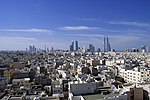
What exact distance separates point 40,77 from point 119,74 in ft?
22.9

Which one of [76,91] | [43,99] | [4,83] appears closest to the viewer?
[76,91]

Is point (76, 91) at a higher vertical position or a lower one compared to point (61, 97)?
higher

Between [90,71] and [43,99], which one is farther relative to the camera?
[90,71]

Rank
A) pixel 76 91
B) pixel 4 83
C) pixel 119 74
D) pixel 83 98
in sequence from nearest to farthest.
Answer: pixel 83 98 < pixel 76 91 < pixel 4 83 < pixel 119 74

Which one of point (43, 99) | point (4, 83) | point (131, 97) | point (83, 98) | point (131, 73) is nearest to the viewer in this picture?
point (83, 98)

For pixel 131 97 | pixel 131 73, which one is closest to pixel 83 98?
pixel 131 97

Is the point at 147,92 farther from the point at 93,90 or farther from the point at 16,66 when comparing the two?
the point at 16,66

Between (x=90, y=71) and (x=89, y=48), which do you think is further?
(x=89, y=48)

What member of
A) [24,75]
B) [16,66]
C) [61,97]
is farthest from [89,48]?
[61,97]

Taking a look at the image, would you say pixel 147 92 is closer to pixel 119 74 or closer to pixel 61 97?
pixel 61 97

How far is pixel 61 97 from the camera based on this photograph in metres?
9.45

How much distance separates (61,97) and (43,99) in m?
0.89

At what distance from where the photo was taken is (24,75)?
58.3ft

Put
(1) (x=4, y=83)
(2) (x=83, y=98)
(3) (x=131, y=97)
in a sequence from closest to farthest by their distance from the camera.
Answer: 1. (2) (x=83, y=98)
2. (3) (x=131, y=97)
3. (1) (x=4, y=83)
